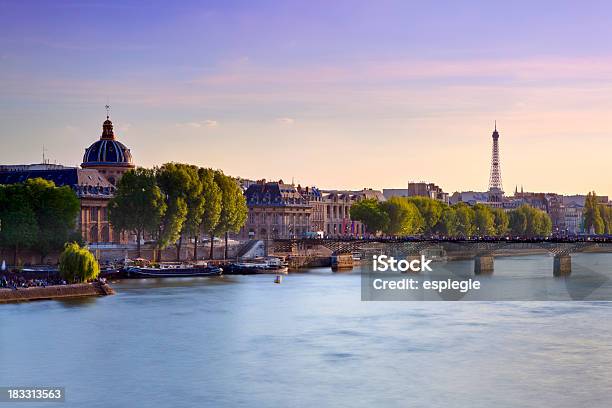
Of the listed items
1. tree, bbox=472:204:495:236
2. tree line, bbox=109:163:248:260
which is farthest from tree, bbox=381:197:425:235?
tree line, bbox=109:163:248:260

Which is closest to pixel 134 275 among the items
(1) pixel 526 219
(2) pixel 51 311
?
(2) pixel 51 311

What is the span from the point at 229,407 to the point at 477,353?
14668mm

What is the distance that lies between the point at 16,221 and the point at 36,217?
9.24ft

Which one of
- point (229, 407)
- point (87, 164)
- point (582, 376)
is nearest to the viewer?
point (229, 407)

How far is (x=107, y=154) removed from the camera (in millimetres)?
123625

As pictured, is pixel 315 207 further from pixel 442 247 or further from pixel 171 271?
pixel 171 271

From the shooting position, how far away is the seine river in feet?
135

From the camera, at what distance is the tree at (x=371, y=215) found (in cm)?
13725

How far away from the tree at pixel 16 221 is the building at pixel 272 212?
186ft

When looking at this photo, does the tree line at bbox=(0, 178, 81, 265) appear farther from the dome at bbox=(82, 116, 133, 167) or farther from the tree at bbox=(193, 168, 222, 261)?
the dome at bbox=(82, 116, 133, 167)

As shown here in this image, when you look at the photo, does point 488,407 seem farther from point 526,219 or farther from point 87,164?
point 526,219

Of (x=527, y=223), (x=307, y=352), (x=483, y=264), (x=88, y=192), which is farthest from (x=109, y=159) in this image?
(x=527, y=223)

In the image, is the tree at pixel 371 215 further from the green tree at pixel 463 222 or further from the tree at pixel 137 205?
the tree at pixel 137 205

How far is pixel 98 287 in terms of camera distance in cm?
7200
